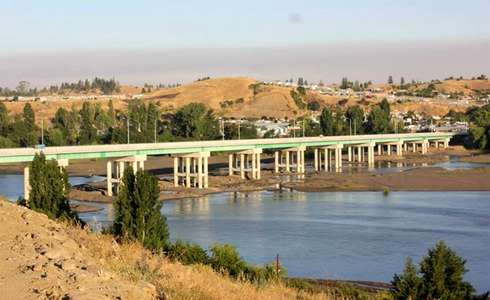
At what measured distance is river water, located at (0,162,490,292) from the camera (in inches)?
1346

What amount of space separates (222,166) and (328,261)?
74695 mm

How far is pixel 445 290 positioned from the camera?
2045 centimetres

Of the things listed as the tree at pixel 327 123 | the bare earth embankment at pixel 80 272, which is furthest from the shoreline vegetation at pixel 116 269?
the tree at pixel 327 123

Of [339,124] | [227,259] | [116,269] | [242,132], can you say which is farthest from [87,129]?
[116,269]

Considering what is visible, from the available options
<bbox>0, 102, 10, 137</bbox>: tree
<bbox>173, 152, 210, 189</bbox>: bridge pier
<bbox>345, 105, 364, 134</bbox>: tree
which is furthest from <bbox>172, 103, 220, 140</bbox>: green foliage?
<bbox>173, 152, 210, 189</bbox>: bridge pier

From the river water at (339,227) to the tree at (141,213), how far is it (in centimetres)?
427

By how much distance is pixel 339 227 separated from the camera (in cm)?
4622

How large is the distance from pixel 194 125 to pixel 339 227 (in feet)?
294

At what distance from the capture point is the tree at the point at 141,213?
26.9m

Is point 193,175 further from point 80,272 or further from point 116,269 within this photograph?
point 80,272

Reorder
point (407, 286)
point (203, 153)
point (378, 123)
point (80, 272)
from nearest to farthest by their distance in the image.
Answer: point (80, 272) < point (407, 286) < point (203, 153) < point (378, 123)

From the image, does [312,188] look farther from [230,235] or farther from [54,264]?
[54,264]

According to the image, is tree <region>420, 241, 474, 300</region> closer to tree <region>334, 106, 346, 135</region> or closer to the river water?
the river water

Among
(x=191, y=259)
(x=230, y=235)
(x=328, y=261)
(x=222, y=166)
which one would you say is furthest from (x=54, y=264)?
(x=222, y=166)
